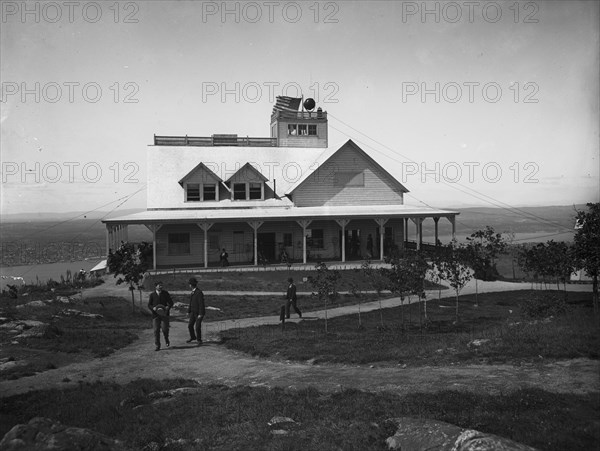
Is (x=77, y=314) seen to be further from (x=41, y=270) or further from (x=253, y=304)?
(x=41, y=270)

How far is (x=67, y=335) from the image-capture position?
15.3 m

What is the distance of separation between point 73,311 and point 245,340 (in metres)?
8.28

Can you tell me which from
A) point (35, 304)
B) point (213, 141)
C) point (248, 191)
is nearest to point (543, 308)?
point (35, 304)

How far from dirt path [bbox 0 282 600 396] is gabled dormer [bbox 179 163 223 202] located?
22936 mm

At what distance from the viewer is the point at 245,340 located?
52.2ft

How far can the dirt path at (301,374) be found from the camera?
9.61m

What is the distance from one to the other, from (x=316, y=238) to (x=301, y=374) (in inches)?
1038

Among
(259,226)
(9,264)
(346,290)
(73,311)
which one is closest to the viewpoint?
(73,311)

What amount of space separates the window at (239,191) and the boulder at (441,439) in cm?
3139

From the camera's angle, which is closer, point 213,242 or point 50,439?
point 50,439

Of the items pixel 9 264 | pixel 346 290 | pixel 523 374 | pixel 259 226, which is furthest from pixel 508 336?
pixel 9 264

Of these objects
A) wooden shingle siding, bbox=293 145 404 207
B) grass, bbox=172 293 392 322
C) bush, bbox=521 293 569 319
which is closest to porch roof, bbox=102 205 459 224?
wooden shingle siding, bbox=293 145 404 207

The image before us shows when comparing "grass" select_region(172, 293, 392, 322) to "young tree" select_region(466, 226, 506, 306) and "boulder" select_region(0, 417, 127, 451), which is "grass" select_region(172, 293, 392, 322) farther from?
"boulder" select_region(0, 417, 127, 451)

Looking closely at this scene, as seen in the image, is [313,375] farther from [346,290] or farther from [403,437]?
[346,290]
